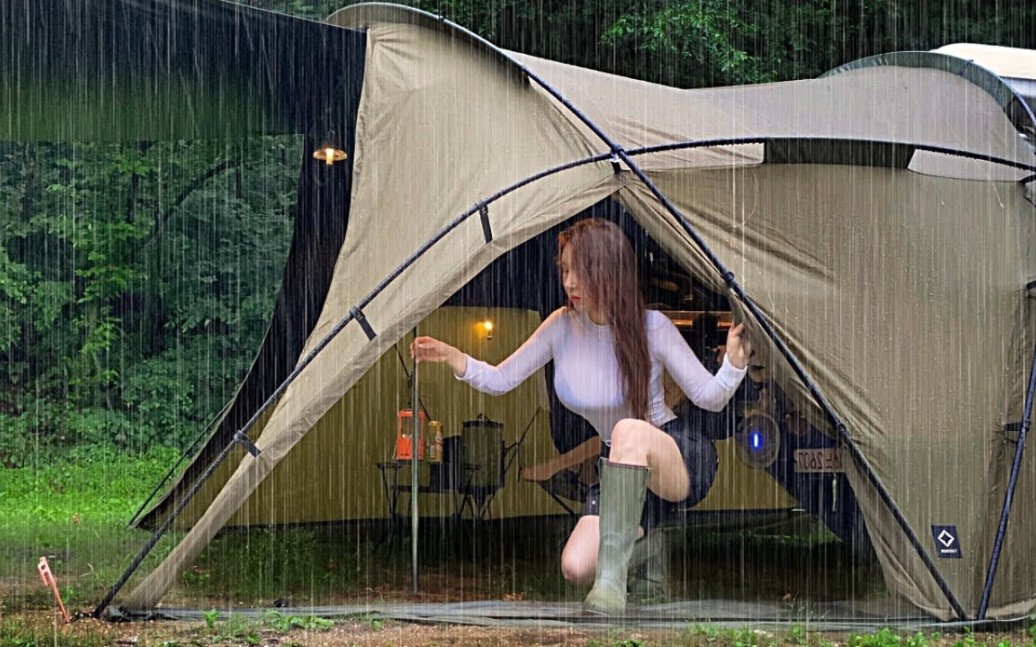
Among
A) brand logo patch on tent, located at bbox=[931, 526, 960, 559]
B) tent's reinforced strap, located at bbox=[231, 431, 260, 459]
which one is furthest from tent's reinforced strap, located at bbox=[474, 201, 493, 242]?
brand logo patch on tent, located at bbox=[931, 526, 960, 559]

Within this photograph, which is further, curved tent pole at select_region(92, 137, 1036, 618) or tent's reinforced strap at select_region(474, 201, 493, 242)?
tent's reinforced strap at select_region(474, 201, 493, 242)

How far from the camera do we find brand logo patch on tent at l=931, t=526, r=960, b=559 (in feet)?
15.4

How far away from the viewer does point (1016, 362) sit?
496cm

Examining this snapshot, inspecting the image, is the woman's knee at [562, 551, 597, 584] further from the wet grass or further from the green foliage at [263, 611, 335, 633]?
the green foliage at [263, 611, 335, 633]

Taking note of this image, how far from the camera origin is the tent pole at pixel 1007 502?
4.58 meters

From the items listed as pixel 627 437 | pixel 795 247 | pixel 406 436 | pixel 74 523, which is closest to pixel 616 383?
pixel 627 437

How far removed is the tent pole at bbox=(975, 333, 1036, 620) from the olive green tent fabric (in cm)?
7

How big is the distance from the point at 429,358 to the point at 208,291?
26.0 feet

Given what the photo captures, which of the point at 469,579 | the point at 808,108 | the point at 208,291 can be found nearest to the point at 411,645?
the point at 469,579

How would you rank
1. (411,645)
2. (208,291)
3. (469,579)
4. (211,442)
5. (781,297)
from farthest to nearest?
1. (208,291)
2. (211,442)
3. (469,579)
4. (781,297)
5. (411,645)

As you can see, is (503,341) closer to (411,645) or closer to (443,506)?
(443,506)

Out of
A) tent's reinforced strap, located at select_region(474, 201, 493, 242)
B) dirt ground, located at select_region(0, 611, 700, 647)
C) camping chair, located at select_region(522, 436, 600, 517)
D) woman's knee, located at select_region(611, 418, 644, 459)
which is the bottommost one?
dirt ground, located at select_region(0, 611, 700, 647)

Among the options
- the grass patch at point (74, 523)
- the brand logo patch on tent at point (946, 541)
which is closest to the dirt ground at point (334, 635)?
the grass patch at point (74, 523)

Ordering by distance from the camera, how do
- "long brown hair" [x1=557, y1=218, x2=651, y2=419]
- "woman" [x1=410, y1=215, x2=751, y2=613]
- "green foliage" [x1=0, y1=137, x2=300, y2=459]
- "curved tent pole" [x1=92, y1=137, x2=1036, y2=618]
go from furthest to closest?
1. "green foliage" [x1=0, y1=137, x2=300, y2=459]
2. "long brown hair" [x1=557, y1=218, x2=651, y2=419]
3. "woman" [x1=410, y1=215, x2=751, y2=613]
4. "curved tent pole" [x1=92, y1=137, x2=1036, y2=618]
